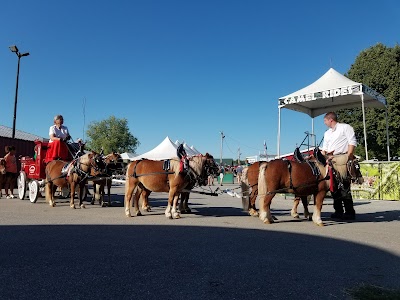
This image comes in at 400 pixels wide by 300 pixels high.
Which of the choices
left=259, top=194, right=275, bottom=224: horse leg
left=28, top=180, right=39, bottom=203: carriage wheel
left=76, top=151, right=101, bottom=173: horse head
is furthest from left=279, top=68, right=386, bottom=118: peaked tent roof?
left=28, top=180, right=39, bottom=203: carriage wheel

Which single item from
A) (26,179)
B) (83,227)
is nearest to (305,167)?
(83,227)

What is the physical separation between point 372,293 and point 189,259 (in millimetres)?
2198

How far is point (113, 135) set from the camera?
80.2 meters

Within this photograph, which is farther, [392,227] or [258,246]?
[392,227]

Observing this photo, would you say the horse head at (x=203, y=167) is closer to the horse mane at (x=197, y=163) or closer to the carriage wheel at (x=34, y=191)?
the horse mane at (x=197, y=163)

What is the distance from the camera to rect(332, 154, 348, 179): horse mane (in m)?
8.19

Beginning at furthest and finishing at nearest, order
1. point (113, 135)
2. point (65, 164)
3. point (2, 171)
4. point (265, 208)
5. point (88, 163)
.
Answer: point (113, 135), point (2, 171), point (65, 164), point (88, 163), point (265, 208)

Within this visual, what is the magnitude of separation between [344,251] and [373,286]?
173 cm

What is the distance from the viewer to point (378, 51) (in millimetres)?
34125

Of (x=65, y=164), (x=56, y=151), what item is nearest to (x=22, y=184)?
(x=56, y=151)

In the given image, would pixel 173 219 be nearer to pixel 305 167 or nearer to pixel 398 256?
pixel 305 167

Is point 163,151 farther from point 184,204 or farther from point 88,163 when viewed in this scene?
point 184,204

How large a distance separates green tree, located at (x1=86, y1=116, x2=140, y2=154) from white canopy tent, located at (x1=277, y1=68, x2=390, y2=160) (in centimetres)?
6376

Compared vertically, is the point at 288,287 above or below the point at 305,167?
below
